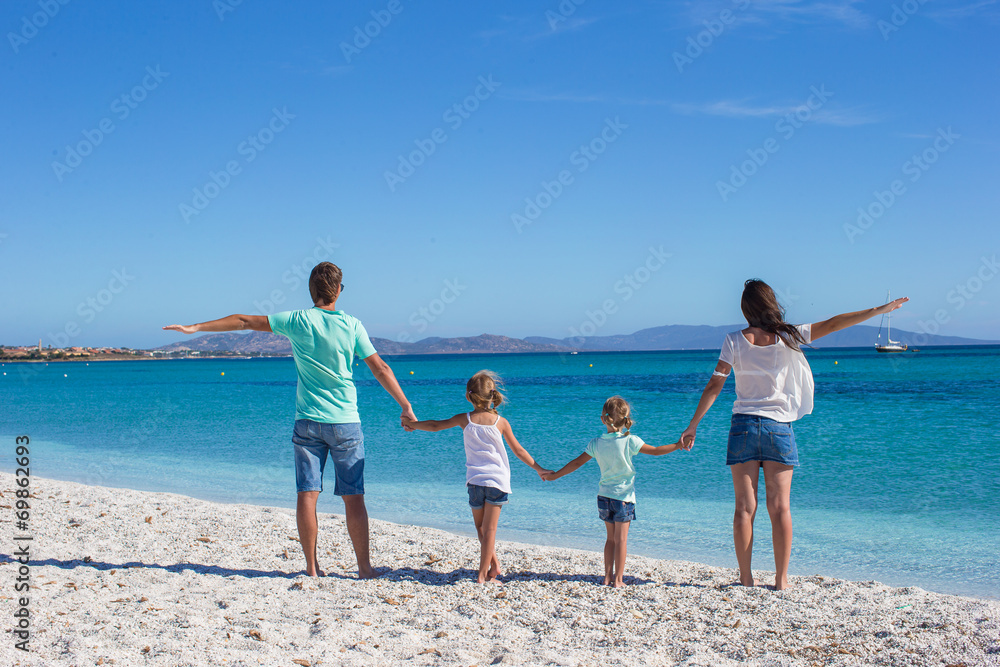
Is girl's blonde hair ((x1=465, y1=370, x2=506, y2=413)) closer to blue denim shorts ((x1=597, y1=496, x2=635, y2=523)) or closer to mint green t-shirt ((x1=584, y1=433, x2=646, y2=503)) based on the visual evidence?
mint green t-shirt ((x1=584, y1=433, x2=646, y2=503))

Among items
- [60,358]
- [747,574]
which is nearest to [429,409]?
[747,574]

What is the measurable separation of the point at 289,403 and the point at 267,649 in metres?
26.3

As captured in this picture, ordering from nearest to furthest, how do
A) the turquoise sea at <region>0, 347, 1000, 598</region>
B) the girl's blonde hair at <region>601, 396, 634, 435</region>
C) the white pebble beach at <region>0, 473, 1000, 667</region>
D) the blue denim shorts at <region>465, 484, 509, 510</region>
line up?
Result: the white pebble beach at <region>0, 473, 1000, 667</region>, the girl's blonde hair at <region>601, 396, 634, 435</region>, the blue denim shorts at <region>465, 484, 509, 510</region>, the turquoise sea at <region>0, 347, 1000, 598</region>

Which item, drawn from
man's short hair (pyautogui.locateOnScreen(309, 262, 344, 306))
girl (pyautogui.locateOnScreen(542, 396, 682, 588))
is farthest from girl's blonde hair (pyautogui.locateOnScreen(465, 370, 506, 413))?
man's short hair (pyautogui.locateOnScreen(309, 262, 344, 306))

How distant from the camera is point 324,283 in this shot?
4.10 metres

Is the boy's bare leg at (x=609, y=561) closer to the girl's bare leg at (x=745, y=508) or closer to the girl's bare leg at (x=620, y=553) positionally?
the girl's bare leg at (x=620, y=553)

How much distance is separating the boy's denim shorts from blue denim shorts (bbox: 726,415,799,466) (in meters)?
2.26

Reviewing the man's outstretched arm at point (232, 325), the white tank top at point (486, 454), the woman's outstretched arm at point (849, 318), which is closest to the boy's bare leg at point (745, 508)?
the woman's outstretched arm at point (849, 318)

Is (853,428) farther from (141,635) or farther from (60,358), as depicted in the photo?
(60,358)

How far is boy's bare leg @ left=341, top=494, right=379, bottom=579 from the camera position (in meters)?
4.22

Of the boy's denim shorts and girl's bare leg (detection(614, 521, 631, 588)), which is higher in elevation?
the boy's denim shorts

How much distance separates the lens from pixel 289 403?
2823 cm

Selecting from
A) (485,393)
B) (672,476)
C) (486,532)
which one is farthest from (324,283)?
(672,476)

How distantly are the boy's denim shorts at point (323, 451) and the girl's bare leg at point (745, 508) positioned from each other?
229cm
